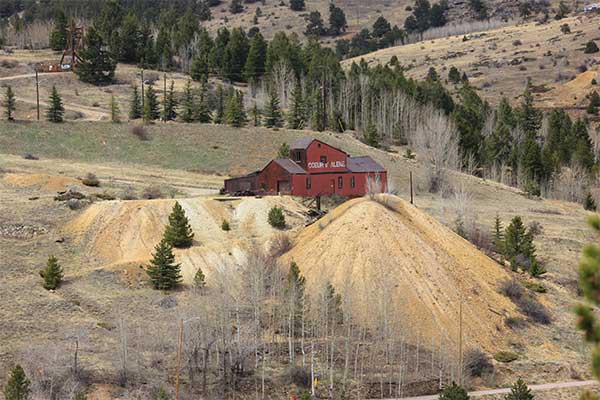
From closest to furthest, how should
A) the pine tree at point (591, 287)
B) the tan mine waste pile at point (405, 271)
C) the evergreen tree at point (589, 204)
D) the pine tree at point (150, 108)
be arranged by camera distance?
the pine tree at point (591, 287) < the tan mine waste pile at point (405, 271) < the evergreen tree at point (589, 204) < the pine tree at point (150, 108)

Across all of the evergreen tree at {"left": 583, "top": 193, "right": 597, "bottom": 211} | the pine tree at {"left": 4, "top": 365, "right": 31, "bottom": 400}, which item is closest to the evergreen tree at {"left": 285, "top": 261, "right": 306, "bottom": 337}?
the pine tree at {"left": 4, "top": 365, "right": 31, "bottom": 400}

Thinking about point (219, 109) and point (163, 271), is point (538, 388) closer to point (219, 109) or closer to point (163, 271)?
point (163, 271)

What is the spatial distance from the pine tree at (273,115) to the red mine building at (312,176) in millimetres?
32596

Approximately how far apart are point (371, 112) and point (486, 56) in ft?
252

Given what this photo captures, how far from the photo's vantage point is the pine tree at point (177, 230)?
67.1 metres

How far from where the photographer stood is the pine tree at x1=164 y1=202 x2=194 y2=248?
67.1 meters

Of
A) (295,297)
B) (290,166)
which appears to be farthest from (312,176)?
(295,297)

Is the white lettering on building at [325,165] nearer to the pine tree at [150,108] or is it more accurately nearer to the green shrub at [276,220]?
the green shrub at [276,220]

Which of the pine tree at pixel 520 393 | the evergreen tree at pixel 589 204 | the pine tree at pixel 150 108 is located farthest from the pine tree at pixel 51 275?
the evergreen tree at pixel 589 204

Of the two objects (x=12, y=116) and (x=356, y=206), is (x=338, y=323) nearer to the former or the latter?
(x=356, y=206)

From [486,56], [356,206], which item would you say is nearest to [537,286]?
[356,206]

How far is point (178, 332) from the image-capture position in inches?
2078

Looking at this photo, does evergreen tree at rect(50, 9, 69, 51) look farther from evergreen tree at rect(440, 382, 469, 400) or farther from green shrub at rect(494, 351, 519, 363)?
evergreen tree at rect(440, 382, 469, 400)

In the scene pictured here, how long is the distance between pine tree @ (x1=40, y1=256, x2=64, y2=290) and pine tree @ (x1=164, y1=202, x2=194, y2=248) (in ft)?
31.9
